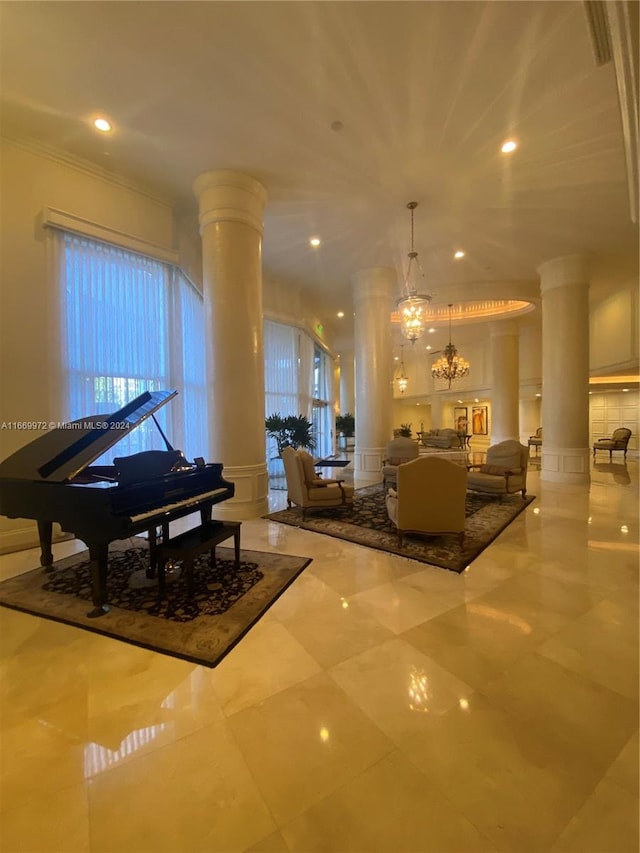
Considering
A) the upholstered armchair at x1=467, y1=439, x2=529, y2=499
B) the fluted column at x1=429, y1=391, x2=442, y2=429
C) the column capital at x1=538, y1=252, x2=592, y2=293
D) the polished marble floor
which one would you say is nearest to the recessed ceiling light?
the polished marble floor

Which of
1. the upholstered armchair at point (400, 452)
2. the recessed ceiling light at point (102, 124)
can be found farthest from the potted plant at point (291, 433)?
the recessed ceiling light at point (102, 124)

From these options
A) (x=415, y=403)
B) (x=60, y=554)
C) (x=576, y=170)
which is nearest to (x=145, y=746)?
(x=60, y=554)

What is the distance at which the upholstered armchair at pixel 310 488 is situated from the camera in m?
4.82

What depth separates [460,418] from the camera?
55.5ft

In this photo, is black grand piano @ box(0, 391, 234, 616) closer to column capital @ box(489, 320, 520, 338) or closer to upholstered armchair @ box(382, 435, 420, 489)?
upholstered armchair @ box(382, 435, 420, 489)

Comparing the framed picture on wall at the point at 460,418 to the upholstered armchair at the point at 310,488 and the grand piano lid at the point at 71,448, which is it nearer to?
the upholstered armchair at the point at 310,488

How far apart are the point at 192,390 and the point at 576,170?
6.06 meters

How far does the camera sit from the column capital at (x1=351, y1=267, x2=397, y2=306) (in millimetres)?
7434

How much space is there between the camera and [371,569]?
128 inches

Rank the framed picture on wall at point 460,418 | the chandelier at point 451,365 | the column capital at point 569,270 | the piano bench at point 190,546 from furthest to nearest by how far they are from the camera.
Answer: the framed picture on wall at point 460,418
the chandelier at point 451,365
the column capital at point 569,270
the piano bench at point 190,546

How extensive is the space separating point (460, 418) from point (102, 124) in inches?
640

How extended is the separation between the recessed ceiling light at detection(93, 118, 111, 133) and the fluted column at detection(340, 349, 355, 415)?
11643mm

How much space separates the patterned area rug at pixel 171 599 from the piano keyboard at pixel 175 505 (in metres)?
0.65

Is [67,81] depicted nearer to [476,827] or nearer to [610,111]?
[610,111]
